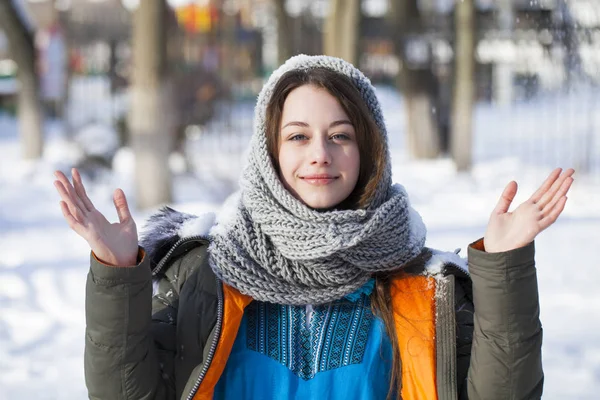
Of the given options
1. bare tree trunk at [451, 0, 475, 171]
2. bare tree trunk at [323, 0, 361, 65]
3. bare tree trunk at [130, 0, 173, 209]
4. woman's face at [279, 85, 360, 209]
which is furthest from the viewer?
bare tree trunk at [451, 0, 475, 171]

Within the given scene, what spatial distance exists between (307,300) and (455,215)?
24.9 feet

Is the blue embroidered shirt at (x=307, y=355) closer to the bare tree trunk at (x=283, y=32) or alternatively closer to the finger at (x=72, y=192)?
the finger at (x=72, y=192)

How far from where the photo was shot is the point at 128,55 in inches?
635

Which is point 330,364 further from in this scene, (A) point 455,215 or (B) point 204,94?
(B) point 204,94

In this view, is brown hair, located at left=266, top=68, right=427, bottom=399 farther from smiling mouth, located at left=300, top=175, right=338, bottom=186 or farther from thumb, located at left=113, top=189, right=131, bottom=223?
thumb, located at left=113, top=189, right=131, bottom=223

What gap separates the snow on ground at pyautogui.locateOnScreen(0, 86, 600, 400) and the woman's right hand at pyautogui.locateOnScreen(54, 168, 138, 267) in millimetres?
2645

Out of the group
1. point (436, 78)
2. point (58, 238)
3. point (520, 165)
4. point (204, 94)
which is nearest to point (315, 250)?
point (58, 238)

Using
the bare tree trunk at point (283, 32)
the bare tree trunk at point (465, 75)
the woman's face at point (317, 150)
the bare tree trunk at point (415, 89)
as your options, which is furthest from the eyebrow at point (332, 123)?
the bare tree trunk at point (415, 89)

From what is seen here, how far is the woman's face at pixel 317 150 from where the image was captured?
228cm

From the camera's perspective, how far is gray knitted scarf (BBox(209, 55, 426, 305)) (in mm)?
2240

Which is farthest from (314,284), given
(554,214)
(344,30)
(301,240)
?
(344,30)

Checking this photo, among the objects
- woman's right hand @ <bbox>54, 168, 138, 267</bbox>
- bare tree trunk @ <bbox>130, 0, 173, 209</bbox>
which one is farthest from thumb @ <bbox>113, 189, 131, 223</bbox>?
Result: bare tree trunk @ <bbox>130, 0, 173, 209</bbox>

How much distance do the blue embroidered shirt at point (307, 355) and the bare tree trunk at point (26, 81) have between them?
13.3 meters

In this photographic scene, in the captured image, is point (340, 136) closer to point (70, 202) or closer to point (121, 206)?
point (121, 206)
